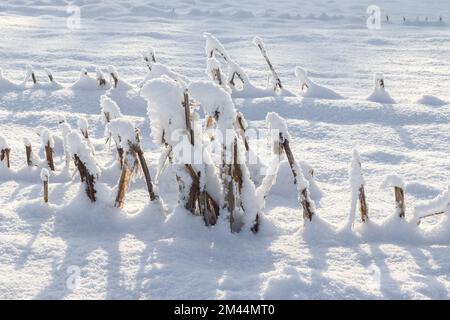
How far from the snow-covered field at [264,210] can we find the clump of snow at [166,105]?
0.33m

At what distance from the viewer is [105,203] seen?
2193 mm

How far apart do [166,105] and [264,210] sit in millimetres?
643

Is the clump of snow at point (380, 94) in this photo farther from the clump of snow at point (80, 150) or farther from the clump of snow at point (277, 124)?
the clump of snow at point (80, 150)

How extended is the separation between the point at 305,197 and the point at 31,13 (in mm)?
8060

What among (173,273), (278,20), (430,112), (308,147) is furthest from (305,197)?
(278,20)

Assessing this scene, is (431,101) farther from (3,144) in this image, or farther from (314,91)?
(3,144)

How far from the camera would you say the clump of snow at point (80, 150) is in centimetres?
218

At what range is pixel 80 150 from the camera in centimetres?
220

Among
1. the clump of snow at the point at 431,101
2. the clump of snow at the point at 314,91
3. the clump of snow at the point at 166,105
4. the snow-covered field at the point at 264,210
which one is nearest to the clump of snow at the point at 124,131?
the clump of snow at the point at 166,105

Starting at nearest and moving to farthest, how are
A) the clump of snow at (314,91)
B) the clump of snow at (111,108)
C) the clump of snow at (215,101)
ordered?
the clump of snow at (215,101) → the clump of snow at (111,108) → the clump of snow at (314,91)

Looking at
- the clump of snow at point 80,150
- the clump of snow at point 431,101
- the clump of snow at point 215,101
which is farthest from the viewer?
the clump of snow at point 431,101

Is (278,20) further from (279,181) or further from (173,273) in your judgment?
(173,273)

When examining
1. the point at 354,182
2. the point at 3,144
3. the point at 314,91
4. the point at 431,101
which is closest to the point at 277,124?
the point at 354,182

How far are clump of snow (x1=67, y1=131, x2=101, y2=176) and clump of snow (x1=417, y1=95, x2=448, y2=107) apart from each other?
8.91 feet
